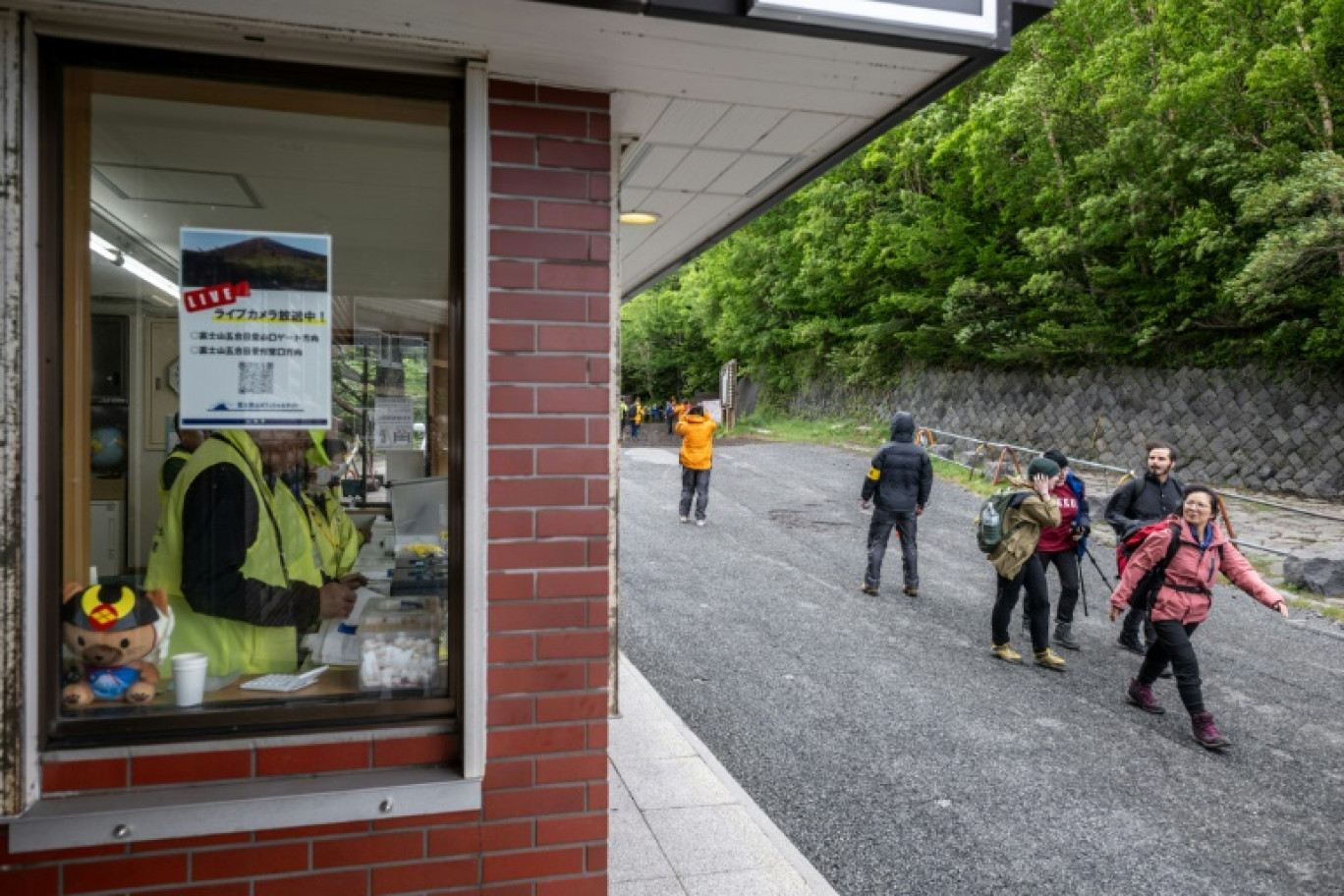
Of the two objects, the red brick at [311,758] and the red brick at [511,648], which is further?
the red brick at [511,648]

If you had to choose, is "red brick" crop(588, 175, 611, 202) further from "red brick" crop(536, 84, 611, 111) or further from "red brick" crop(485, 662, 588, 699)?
"red brick" crop(485, 662, 588, 699)

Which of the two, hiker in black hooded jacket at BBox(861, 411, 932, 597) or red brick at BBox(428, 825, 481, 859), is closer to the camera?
red brick at BBox(428, 825, 481, 859)

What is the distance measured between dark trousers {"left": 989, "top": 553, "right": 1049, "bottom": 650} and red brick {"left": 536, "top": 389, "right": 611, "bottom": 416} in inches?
198

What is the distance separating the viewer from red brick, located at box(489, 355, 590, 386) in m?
2.59

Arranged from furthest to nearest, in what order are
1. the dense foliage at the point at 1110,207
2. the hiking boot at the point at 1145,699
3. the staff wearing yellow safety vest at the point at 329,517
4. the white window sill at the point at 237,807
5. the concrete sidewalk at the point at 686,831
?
the dense foliage at the point at 1110,207
the hiking boot at the point at 1145,699
the concrete sidewalk at the point at 686,831
the staff wearing yellow safety vest at the point at 329,517
the white window sill at the point at 237,807

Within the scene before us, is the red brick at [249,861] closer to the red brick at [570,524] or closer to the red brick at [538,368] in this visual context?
the red brick at [570,524]

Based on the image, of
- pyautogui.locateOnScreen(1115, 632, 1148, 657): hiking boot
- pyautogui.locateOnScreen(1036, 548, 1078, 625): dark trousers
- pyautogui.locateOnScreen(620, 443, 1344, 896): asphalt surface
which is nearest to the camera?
pyautogui.locateOnScreen(620, 443, 1344, 896): asphalt surface

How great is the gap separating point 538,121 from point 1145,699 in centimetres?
548

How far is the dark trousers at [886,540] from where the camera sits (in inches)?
354

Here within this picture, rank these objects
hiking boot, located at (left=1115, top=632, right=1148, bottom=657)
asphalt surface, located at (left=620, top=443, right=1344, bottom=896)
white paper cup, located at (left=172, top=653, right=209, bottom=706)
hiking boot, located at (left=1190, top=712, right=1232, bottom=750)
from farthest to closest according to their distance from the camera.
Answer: hiking boot, located at (left=1115, top=632, right=1148, bottom=657)
hiking boot, located at (left=1190, top=712, right=1232, bottom=750)
asphalt surface, located at (left=620, top=443, right=1344, bottom=896)
white paper cup, located at (left=172, top=653, right=209, bottom=706)

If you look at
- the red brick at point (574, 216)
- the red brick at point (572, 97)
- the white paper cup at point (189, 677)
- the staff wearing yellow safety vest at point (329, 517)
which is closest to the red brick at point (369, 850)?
the white paper cup at point (189, 677)

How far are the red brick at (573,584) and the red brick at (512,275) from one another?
2.79 feet

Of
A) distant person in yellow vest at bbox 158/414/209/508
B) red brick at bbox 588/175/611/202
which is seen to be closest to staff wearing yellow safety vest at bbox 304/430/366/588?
distant person in yellow vest at bbox 158/414/209/508

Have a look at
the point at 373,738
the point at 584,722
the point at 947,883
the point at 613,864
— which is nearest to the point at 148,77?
the point at 373,738
